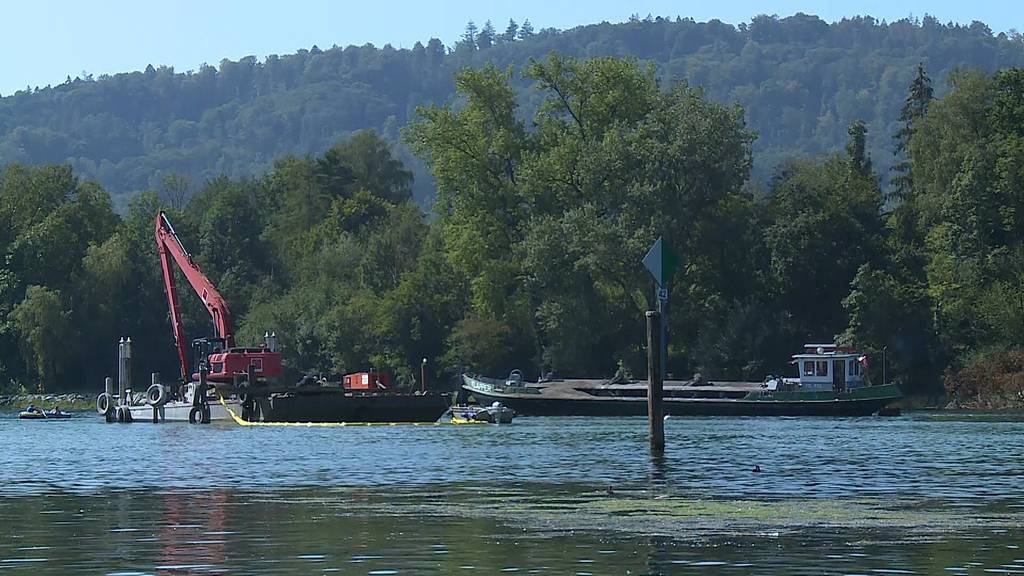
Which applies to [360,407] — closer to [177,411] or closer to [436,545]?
[177,411]

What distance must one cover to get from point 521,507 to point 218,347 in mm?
67936

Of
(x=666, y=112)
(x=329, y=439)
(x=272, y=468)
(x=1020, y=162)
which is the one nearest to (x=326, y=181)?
(x=666, y=112)

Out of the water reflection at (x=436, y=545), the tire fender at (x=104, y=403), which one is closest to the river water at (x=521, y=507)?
the water reflection at (x=436, y=545)

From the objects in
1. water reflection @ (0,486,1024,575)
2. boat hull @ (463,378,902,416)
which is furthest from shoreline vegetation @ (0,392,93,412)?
water reflection @ (0,486,1024,575)

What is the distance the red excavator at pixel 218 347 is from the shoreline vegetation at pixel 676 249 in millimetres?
19343

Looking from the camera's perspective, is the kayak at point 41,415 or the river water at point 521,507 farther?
the kayak at point 41,415

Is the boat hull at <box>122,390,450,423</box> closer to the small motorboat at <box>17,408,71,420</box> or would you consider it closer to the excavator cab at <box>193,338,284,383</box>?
the excavator cab at <box>193,338,284,383</box>

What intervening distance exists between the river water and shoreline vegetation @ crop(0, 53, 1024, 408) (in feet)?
141

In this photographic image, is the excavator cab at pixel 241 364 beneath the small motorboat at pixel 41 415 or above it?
above

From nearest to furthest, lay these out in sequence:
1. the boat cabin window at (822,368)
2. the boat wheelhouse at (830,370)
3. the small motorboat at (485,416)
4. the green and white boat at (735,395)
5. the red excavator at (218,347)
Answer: the small motorboat at (485,416) → the red excavator at (218,347) → the green and white boat at (735,395) → the boat wheelhouse at (830,370) → the boat cabin window at (822,368)

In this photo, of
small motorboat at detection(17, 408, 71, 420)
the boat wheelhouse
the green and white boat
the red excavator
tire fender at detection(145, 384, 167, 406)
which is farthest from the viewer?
small motorboat at detection(17, 408, 71, 420)

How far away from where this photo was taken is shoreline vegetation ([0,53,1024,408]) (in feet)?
353

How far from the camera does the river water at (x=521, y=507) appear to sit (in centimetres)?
2669

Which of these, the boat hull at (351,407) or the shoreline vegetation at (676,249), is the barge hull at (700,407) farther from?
the boat hull at (351,407)
